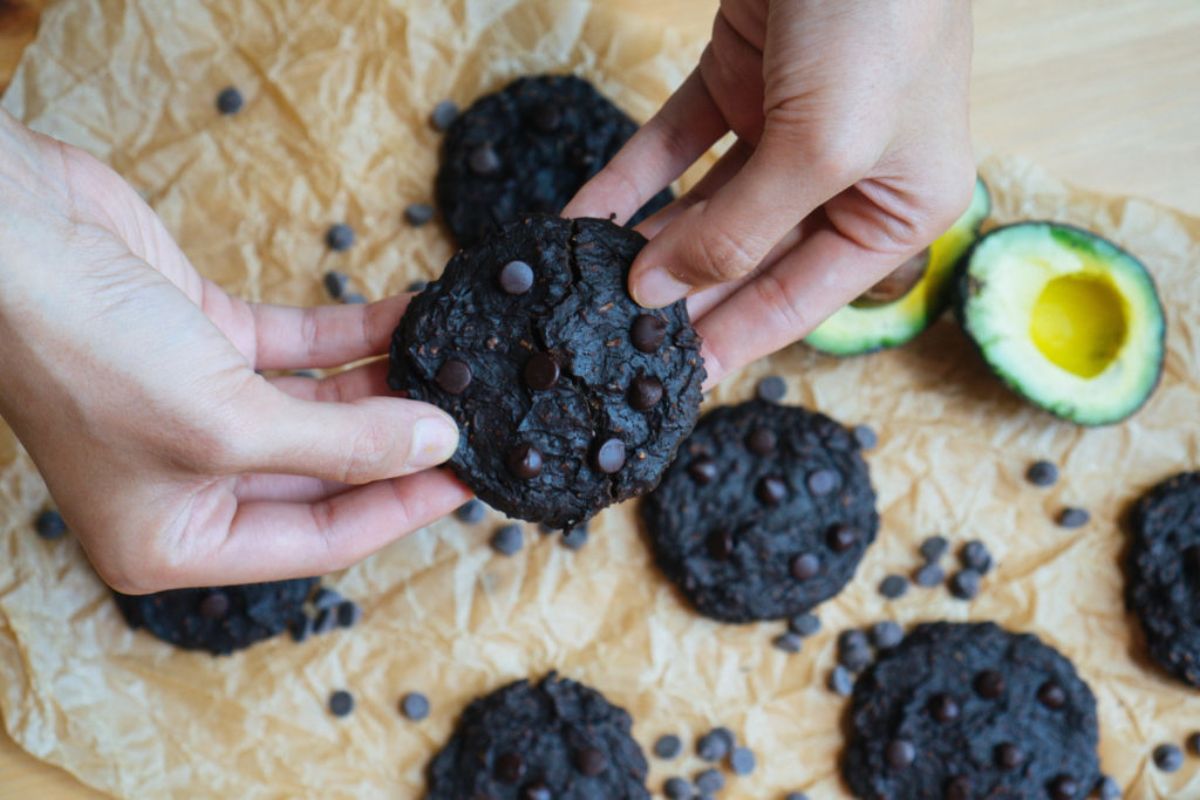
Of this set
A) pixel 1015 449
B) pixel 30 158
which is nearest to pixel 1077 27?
pixel 1015 449

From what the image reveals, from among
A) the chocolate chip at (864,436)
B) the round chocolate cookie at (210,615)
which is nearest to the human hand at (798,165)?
the chocolate chip at (864,436)

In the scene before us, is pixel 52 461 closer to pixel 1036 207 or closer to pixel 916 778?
pixel 916 778

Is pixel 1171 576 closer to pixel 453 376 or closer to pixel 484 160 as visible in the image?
pixel 453 376

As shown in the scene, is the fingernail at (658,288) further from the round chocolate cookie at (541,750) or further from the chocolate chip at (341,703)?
the chocolate chip at (341,703)

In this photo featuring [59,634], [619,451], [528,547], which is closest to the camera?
[619,451]

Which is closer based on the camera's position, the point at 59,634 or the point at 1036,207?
the point at 59,634

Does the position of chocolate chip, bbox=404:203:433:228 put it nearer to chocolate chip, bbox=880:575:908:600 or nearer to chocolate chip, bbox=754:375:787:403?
chocolate chip, bbox=754:375:787:403

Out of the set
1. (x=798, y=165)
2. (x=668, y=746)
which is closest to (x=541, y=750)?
(x=668, y=746)
